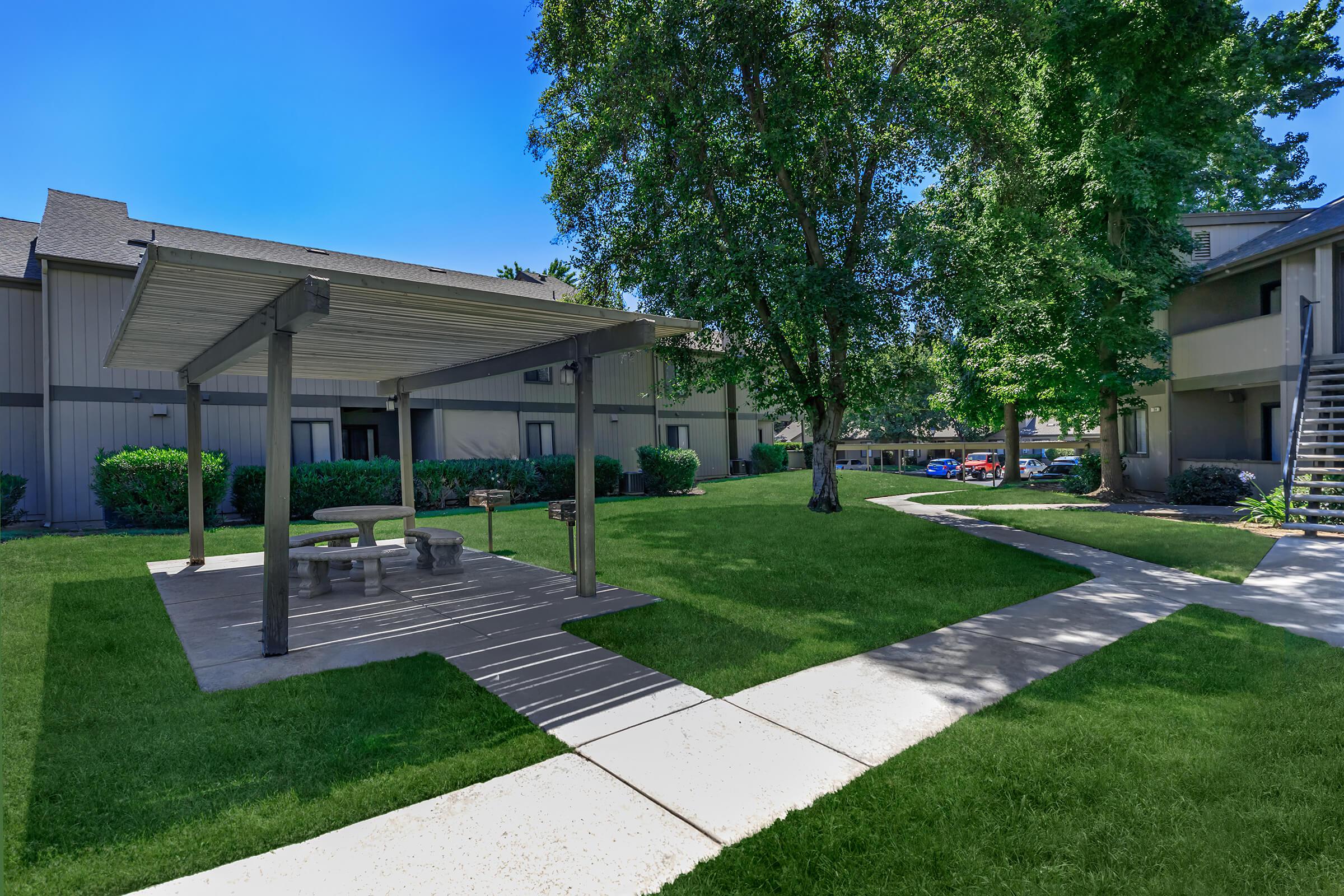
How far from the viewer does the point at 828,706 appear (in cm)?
457

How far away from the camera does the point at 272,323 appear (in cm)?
565

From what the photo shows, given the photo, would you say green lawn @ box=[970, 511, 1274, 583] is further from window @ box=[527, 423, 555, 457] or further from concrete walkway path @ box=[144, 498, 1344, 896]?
window @ box=[527, 423, 555, 457]

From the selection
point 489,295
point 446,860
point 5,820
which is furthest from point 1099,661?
point 5,820

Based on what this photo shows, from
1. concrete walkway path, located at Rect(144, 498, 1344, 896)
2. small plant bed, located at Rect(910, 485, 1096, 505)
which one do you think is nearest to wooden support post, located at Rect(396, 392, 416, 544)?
concrete walkway path, located at Rect(144, 498, 1344, 896)

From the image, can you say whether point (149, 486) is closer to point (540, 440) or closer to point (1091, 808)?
point (540, 440)

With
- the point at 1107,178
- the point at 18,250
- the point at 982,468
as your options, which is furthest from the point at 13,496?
the point at 982,468

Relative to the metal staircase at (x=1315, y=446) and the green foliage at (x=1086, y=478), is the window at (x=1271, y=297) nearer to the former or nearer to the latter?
the metal staircase at (x=1315, y=446)

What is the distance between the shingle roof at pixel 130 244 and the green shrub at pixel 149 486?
404cm

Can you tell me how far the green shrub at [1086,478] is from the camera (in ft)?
60.7

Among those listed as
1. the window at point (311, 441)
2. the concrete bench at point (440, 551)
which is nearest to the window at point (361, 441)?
the window at point (311, 441)

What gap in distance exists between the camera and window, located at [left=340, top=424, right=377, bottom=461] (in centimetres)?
2131

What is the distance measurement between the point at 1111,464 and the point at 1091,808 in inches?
633

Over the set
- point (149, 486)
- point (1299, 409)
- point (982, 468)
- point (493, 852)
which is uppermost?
point (1299, 409)

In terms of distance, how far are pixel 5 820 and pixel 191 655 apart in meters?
2.24
